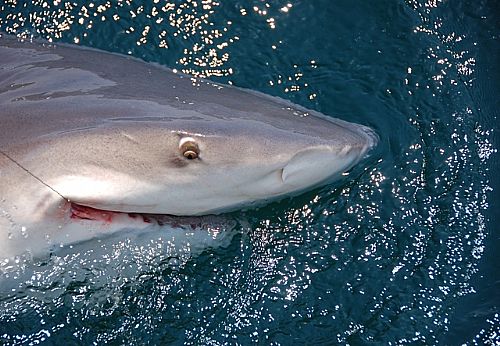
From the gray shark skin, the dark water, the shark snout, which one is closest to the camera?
the gray shark skin

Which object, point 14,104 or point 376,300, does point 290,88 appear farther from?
point 14,104

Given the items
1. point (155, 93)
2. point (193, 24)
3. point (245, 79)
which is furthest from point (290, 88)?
point (155, 93)

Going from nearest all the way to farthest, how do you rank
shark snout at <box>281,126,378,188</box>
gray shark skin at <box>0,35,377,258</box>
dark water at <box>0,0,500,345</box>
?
gray shark skin at <box>0,35,377,258</box> < shark snout at <box>281,126,378,188</box> < dark water at <box>0,0,500,345</box>

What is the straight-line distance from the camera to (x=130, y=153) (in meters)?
1.58

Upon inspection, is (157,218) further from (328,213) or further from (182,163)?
(328,213)

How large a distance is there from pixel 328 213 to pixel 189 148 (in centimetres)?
73

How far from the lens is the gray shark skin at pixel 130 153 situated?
1562 millimetres

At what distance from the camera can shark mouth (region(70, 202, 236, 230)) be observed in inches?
63.5

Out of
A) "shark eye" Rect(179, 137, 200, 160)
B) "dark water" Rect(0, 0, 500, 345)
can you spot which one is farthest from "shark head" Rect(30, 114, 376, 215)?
"dark water" Rect(0, 0, 500, 345)

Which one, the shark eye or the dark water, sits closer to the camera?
the shark eye

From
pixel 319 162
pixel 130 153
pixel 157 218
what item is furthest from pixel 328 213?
pixel 130 153

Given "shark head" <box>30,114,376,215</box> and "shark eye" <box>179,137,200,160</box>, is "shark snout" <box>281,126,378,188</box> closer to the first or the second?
"shark head" <box>30,114,376,215</box>

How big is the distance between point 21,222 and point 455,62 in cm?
174

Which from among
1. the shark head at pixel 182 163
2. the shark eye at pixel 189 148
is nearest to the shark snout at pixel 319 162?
the shark head at pixel 182 163
